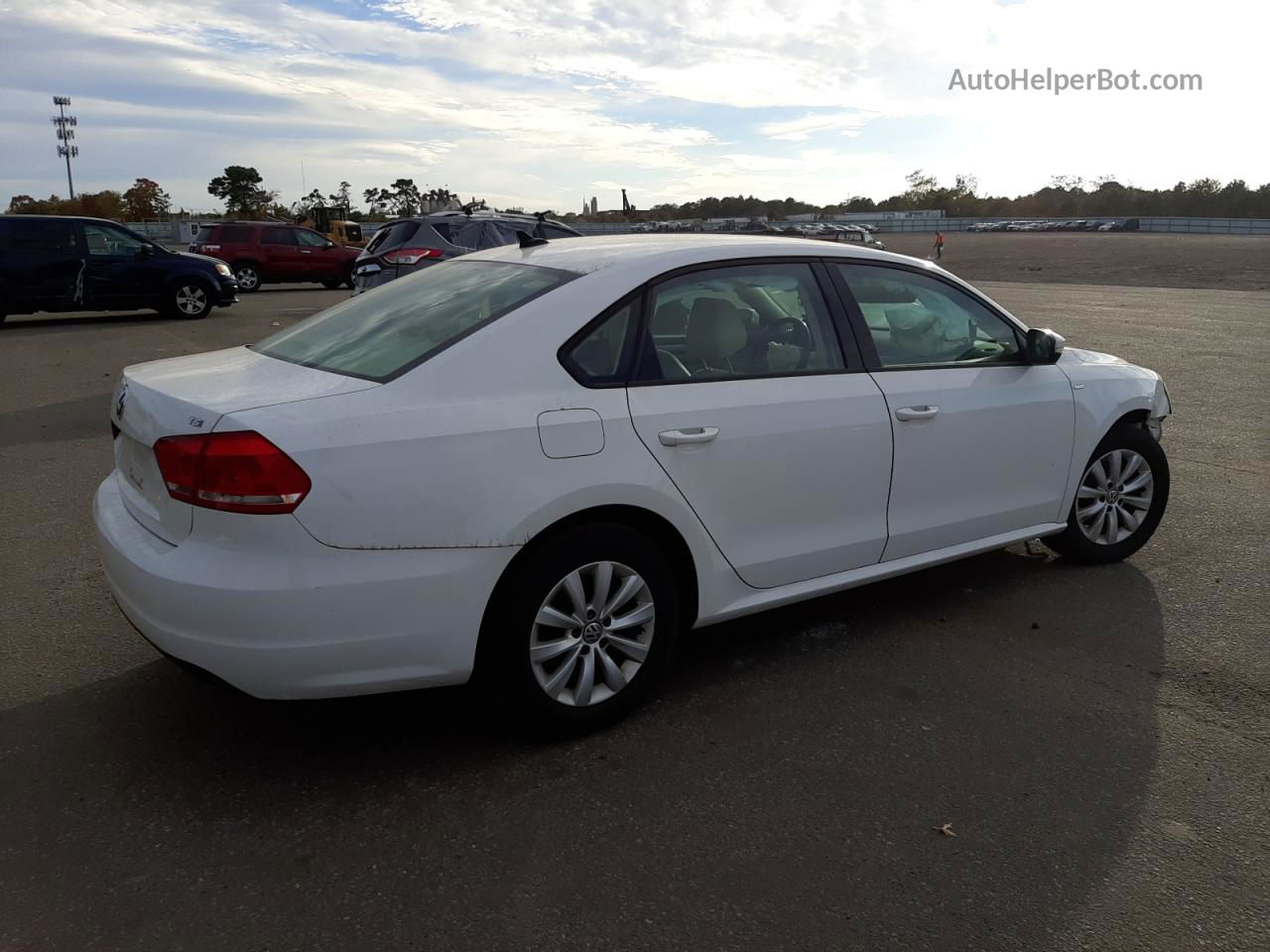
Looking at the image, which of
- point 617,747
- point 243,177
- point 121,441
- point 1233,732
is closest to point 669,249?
point 617,747

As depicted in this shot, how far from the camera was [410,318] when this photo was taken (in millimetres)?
3734

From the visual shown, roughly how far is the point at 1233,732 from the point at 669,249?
262 cm

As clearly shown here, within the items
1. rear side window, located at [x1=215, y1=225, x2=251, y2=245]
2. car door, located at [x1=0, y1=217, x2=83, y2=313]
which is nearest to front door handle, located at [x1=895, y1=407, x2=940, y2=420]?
car door, located at [x1=0, y1=217, x2=83, y2=313]

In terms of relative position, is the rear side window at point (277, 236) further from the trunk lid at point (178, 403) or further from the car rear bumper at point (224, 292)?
the trunk lid at point (178, 403)

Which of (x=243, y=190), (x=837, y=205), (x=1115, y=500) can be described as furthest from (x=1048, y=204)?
(x=1115, y=500)

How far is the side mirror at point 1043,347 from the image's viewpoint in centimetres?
457

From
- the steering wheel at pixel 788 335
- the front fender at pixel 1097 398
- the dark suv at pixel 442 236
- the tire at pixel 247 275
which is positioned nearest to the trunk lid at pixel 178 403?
the steering wheel at pixel 788 335

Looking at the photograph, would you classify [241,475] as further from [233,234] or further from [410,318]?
[233,234]

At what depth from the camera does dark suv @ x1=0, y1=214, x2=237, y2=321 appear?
51.6 feet

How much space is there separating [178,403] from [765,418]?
1957 mm

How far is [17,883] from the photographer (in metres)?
2.68

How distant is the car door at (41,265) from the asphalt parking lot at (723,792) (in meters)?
13.2

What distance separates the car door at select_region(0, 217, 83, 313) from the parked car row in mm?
92518

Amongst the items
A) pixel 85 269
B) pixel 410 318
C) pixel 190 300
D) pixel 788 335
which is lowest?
pixel 788 335
